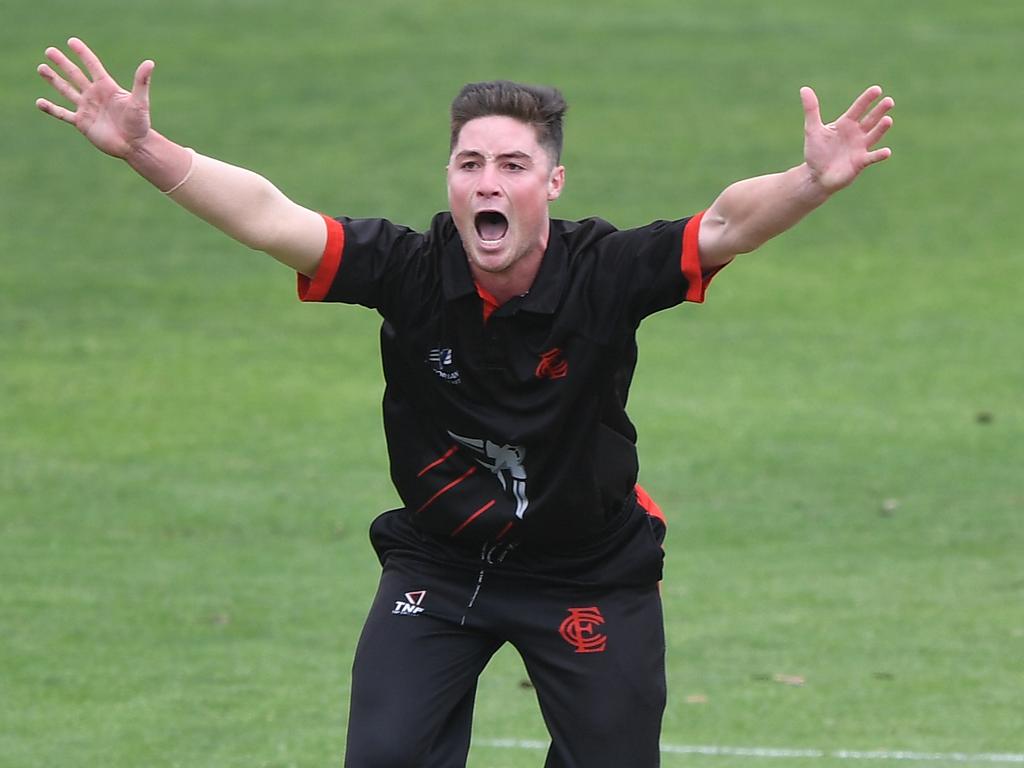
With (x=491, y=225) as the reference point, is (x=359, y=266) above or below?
below

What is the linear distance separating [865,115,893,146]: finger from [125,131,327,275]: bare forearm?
4.95ft

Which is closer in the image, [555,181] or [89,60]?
[89,60]

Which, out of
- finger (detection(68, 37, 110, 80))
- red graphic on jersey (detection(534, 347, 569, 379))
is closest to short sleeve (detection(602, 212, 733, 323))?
red graphic on jersey (detection(534, 347, 569, 379))

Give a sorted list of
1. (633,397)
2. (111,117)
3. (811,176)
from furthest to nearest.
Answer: (633,397), (111,117), (811,176)

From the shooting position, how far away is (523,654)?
549 centimetres

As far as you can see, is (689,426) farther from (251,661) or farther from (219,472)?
(251,661)

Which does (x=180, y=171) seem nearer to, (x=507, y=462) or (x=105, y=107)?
(x=105, y=107)

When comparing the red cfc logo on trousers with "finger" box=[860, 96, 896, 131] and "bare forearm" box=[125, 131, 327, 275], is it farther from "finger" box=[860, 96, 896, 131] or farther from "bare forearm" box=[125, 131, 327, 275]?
"finger" box=[860, 96, 896, 131]

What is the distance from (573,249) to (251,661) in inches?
157

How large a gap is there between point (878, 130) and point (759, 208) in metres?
0.37

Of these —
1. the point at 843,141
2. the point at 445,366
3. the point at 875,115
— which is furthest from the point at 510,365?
the point at 875,115

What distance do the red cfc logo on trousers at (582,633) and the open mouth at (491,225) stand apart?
3.52ft

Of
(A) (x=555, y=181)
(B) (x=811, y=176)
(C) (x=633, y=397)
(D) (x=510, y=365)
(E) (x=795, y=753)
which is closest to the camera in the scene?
(B) (x=811, y=176)

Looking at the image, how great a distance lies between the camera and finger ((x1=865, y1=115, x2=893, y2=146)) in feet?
16.3
